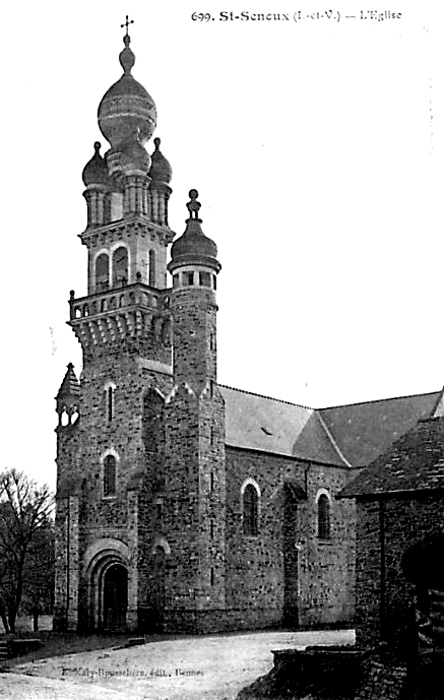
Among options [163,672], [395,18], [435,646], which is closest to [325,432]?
[163,672]

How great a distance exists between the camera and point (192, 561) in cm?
3831

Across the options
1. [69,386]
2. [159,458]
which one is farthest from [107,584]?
[69,386]

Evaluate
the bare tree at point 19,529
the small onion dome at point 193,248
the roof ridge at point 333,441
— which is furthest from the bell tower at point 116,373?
the roof ridge at point 333,441

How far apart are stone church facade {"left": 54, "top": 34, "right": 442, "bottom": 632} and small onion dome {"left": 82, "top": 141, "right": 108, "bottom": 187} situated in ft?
0.21

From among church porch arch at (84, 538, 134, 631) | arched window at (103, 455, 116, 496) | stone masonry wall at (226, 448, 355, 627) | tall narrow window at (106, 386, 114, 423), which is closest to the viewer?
church porch arch at (84, 538, 134, 631)

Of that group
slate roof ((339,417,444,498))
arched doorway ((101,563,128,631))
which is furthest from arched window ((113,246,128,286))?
slate roof ((339,417,444,498))

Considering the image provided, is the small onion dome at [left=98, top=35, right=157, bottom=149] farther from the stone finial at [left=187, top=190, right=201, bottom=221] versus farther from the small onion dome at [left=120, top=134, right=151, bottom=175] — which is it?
the stone finial at [left=187, top=190, right=201, bottom=221]

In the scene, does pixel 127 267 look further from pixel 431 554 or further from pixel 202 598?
pixel 431 554

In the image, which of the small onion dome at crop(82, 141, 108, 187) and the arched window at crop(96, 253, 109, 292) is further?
the small onion dome at crop(82, 141, 108, 187)

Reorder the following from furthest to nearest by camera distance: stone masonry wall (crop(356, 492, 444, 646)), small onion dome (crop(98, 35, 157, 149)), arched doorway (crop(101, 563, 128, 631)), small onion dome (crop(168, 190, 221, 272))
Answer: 1. small onion dome (crop(98, 35, 157, 149))
2. arched doorway (crop(101, 563, 128, 631))
3. small onion dome (crop(168, 190, 221, 272))
4. stone masonry wall (crop(356, 492, 444, 646))

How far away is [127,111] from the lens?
4394 centimetres

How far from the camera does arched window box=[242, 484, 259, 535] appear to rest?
42.4m

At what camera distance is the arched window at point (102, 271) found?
43625 millimetres

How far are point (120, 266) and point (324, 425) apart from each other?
1663 cm
